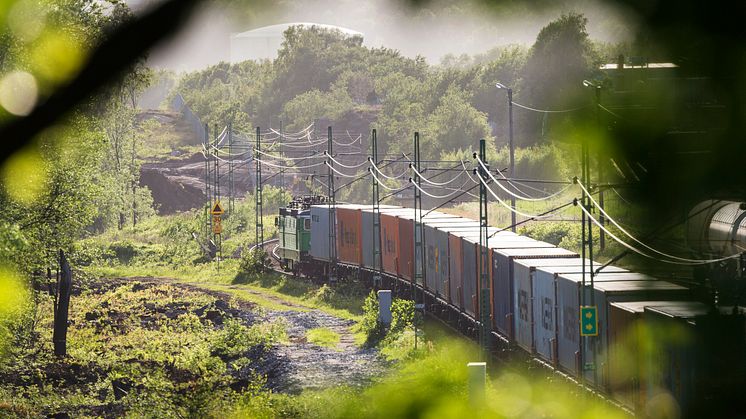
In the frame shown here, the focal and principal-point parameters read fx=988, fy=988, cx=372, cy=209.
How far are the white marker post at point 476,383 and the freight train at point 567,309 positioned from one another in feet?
9.04

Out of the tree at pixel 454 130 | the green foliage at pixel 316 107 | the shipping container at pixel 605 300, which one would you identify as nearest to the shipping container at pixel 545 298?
the shipping container at pixel 605 300

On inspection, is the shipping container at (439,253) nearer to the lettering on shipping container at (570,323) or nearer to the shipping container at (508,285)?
the shipping container at (508,285)

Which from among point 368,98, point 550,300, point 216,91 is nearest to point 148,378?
point 550,300

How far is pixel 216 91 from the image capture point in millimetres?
137000

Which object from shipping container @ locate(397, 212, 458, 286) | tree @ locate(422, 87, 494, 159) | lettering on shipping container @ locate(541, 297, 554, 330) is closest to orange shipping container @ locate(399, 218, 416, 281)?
shipping container @ locate(397, 212, 458, 286)

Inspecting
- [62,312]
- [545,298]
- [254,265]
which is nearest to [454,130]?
[254,265]

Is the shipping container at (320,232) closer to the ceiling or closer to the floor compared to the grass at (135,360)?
closer to the ceiling

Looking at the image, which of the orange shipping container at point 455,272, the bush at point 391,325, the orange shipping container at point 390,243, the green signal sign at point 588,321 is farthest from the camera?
the orange shipping container at point 390,243

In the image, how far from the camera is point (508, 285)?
28250mm

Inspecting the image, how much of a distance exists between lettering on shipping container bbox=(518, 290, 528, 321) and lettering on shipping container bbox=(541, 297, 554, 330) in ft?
4.96

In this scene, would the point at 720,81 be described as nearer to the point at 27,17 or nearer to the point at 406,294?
the point at 27,17

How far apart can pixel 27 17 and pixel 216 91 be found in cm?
11517

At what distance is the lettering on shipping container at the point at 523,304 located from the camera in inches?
1037

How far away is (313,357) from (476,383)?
15380 mm
